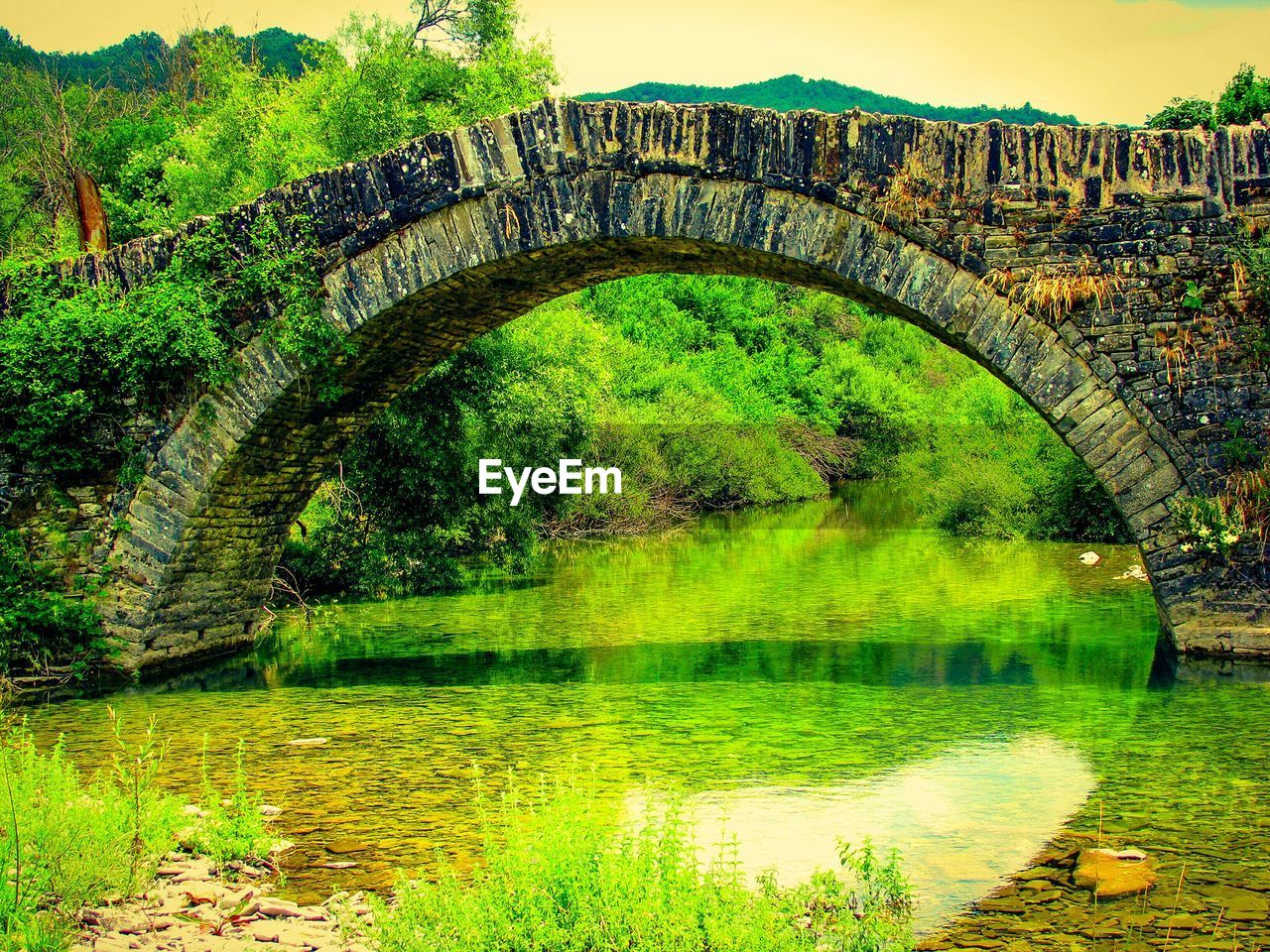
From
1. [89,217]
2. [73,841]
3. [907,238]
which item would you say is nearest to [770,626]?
[907,238]

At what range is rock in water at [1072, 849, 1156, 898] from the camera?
4.67m

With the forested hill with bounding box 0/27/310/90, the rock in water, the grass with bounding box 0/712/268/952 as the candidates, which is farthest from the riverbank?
the forested hill with bounding box 0/27/310/90

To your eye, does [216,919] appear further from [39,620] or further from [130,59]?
[130,59]

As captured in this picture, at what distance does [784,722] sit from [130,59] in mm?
43808

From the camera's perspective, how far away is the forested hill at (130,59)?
38.7m

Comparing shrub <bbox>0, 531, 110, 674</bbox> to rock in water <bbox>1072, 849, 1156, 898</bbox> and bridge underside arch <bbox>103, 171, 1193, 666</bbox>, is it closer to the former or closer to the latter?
bridge underside arch <bbox>103, 171, 1193, 666</bbox>

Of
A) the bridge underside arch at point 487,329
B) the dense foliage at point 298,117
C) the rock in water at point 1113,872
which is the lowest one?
the rock in water at point 1113,872

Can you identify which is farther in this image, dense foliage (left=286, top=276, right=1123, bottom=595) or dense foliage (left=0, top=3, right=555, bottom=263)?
dense foliage (left=0, top=3, right=555, bottom=263)

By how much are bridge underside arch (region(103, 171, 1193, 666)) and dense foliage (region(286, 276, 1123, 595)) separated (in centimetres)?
283

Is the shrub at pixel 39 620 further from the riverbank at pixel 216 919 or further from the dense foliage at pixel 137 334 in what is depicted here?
the riverbank at pixel 216 919

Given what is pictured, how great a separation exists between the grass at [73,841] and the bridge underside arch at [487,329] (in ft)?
12.6

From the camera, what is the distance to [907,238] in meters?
8.28

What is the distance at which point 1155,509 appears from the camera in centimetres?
823

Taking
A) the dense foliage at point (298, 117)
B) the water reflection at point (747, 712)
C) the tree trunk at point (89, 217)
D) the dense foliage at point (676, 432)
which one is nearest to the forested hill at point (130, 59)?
the dense foliage at point (298, 117)
